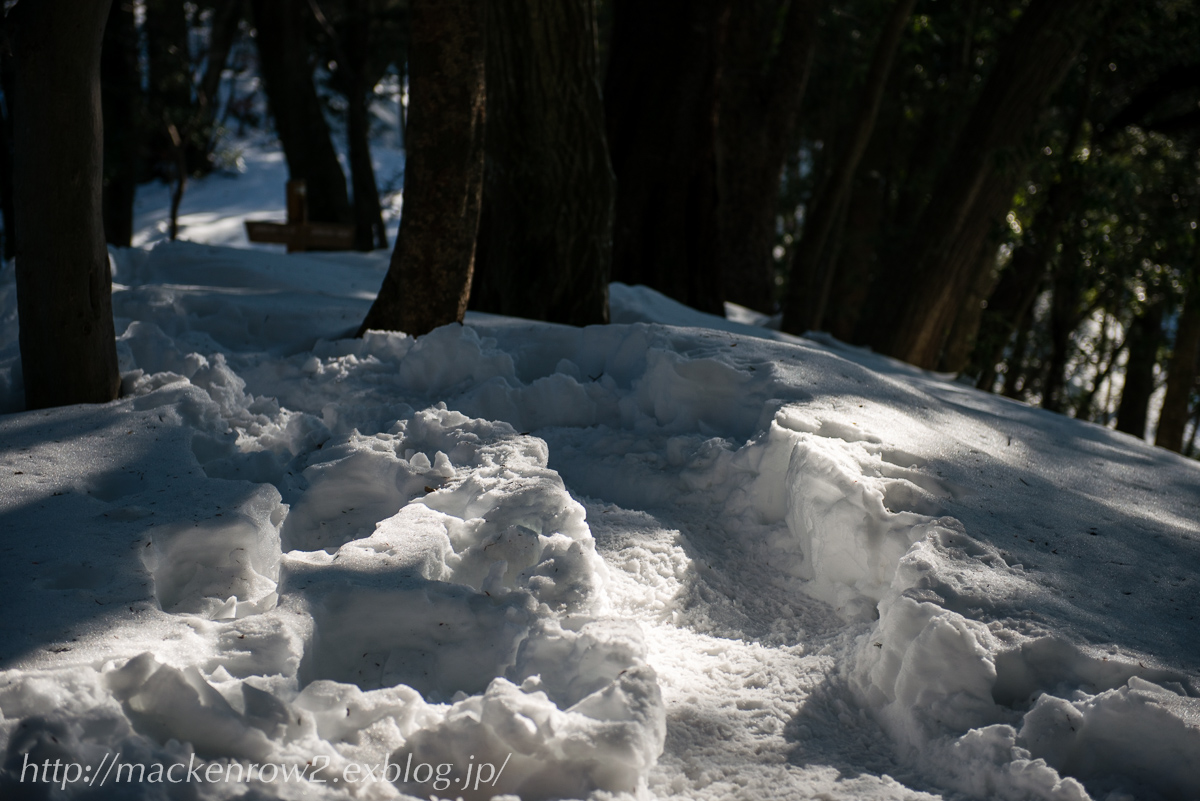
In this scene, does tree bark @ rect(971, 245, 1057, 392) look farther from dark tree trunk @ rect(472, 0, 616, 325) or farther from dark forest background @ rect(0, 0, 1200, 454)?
dark tree trunk @ rect(472, 0, 616, 325)

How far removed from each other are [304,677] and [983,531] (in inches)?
76.3

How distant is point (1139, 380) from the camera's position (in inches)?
453

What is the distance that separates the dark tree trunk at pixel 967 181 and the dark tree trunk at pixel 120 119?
30.9ft

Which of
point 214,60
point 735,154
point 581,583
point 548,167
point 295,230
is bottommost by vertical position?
point 581,583

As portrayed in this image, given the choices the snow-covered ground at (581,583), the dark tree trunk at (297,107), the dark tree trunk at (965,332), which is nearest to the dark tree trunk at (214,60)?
the dark tree trunk at (297,107)

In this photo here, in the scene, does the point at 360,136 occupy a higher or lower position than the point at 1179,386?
higher

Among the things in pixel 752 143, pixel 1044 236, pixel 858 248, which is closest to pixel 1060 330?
pixel 858 248

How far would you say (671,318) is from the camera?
565 cm

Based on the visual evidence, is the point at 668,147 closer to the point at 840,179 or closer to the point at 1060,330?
the point at 840,179

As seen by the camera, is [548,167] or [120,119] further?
[120,119]

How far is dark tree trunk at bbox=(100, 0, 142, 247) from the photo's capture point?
11.0 meters

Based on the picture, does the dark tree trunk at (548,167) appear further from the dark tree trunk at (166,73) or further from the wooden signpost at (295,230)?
the dark tree trunk at (166,73)

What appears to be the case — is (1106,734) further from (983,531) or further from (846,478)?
(846,478)

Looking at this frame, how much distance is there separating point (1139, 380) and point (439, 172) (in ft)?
36.1
